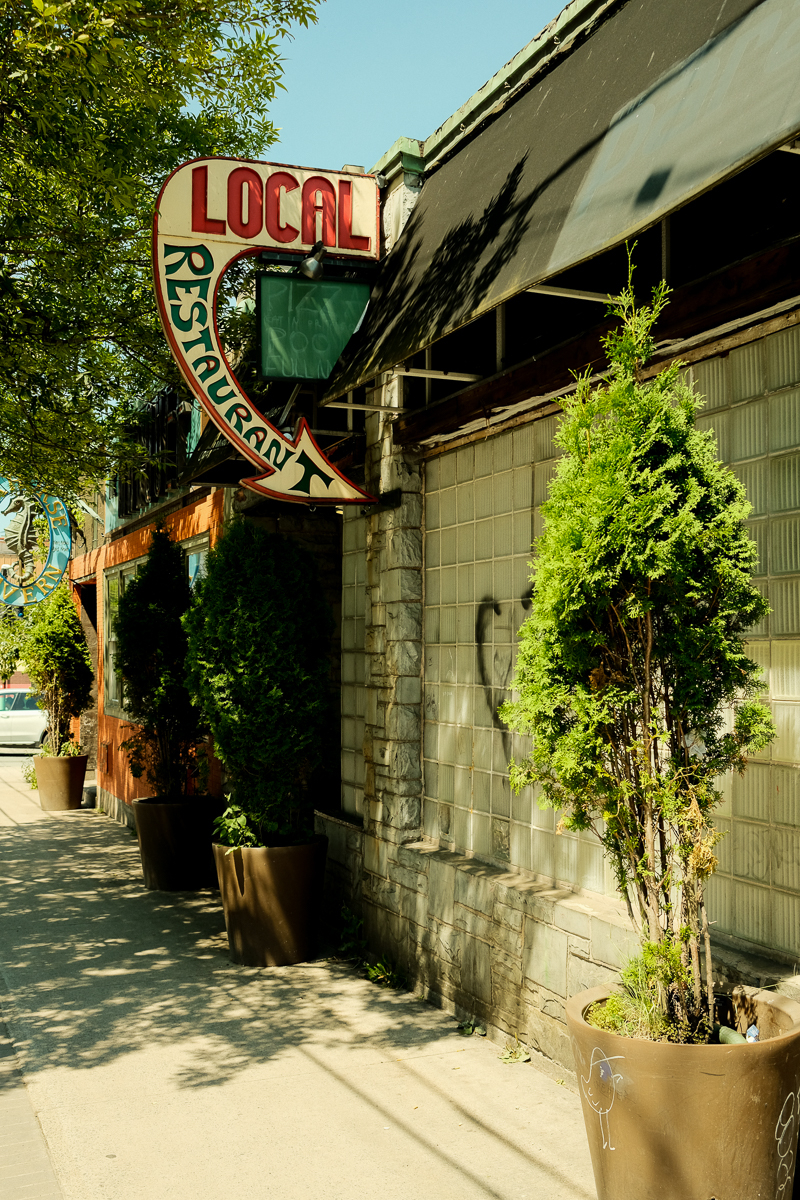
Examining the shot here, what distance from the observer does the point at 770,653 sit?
166 inches

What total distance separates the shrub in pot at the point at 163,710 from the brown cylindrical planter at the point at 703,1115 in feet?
22.5

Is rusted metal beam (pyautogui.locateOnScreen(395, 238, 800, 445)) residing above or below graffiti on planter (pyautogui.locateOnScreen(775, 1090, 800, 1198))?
above

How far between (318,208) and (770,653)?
4529 mm

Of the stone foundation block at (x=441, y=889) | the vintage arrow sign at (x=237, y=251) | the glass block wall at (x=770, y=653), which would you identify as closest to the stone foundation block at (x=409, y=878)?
the stone foundation block at (x=441, y=889)

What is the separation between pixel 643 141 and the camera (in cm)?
419

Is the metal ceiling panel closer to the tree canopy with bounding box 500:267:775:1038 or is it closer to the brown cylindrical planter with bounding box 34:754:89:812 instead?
the tree canopy with bounding box 500:267:775:1038

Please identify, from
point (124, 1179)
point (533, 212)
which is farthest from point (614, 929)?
point (533, 212)

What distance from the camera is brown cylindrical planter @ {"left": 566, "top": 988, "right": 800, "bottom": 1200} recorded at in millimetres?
3250

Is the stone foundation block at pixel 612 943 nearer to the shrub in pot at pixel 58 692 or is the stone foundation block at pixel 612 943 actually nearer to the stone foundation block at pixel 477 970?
the stone foundation block at pixel 477 970

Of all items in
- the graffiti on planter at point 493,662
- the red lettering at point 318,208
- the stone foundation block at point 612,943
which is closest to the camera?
the stone foundation block at point 612,943

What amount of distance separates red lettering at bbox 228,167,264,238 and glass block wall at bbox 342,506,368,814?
2.22 metres

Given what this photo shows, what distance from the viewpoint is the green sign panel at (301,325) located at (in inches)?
279

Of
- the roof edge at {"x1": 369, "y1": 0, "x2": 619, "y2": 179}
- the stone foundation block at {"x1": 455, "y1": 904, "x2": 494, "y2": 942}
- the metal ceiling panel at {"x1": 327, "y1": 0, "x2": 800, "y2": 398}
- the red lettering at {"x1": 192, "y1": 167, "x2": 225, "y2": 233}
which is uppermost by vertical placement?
the roof edge at {"x1": 369, "y1": 0, "x2": 619, "y2": 179}

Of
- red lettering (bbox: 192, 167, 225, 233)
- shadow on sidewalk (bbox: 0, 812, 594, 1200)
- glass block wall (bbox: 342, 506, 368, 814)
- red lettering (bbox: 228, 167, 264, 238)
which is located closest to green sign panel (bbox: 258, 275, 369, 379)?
red lettering (bbox: 228, 167, 264, 238)
